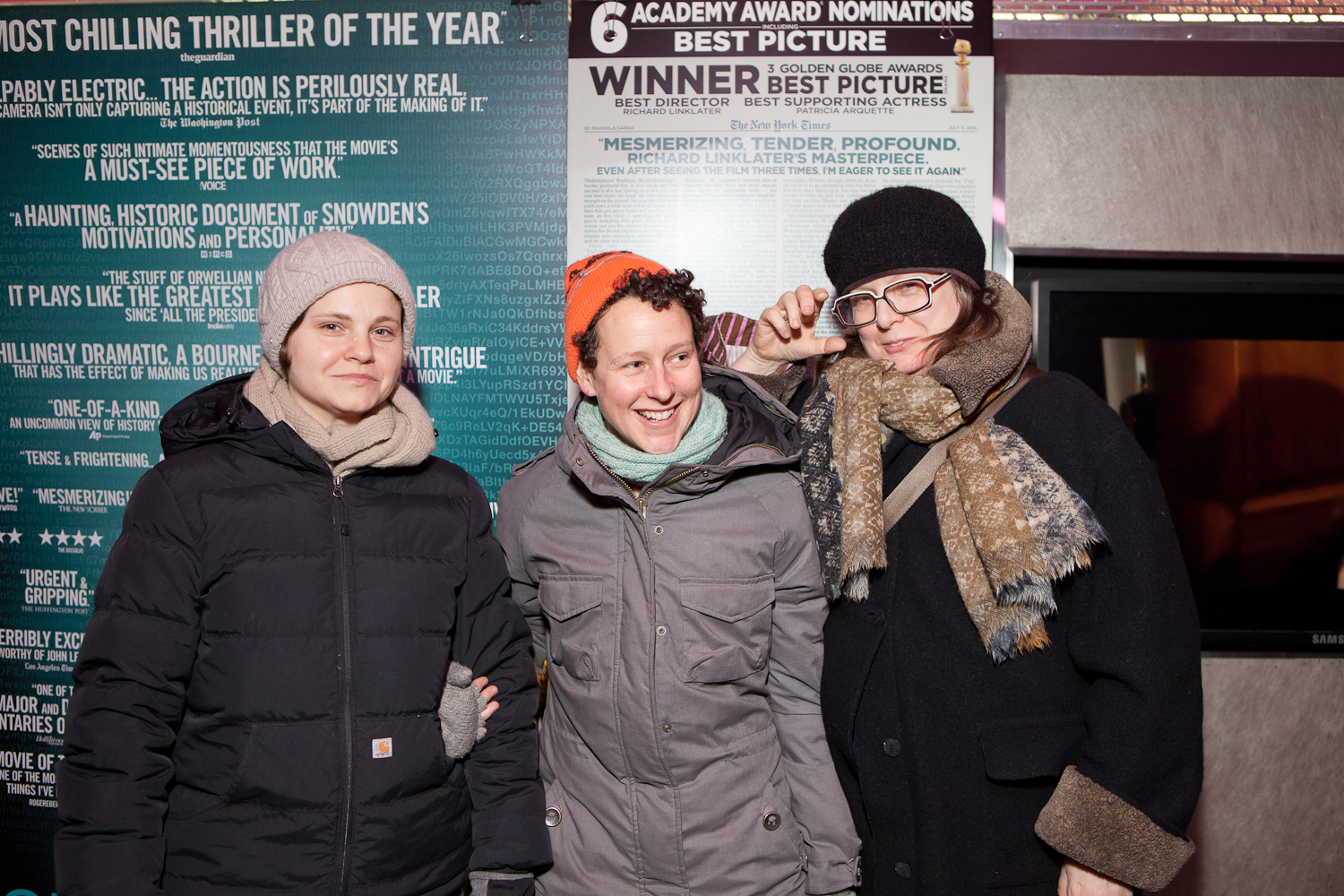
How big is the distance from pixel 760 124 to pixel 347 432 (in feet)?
5.50

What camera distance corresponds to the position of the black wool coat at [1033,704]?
142 cm

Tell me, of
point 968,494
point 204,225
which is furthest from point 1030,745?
point 204,225

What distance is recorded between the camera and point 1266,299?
259 cm

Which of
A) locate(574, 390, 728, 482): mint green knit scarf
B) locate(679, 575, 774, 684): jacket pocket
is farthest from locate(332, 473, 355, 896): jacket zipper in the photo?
locate(679, 575, 774, 684): jacket pocket

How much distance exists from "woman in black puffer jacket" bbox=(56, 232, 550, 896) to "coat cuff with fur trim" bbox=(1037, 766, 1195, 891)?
1056mm

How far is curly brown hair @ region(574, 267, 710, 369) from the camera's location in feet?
5.39

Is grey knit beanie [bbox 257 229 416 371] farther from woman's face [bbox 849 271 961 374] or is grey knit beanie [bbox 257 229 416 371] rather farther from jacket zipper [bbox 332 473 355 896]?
woman's face [bbox 849 271 961 374]

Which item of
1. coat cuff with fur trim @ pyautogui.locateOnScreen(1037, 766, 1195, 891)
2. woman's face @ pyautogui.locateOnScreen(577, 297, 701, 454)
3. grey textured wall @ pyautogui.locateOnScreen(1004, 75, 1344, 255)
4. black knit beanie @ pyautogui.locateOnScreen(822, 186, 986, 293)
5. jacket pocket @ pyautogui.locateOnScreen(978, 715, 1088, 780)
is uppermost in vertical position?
grey textured wall @ pyautogui.locateOnScreen(1004, 75, 1344, 255)

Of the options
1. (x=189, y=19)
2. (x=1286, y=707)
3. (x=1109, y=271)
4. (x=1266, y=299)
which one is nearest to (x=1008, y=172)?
(x=1109, y=271)

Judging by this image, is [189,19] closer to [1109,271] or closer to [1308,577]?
[1109,271]

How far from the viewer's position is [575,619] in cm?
166

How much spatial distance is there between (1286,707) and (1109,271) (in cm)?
164

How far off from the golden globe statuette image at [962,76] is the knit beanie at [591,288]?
1384 millimetres

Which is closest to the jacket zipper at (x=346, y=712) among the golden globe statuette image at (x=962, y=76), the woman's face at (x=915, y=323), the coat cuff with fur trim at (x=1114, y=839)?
the woman's face at (x=915, y=323)
